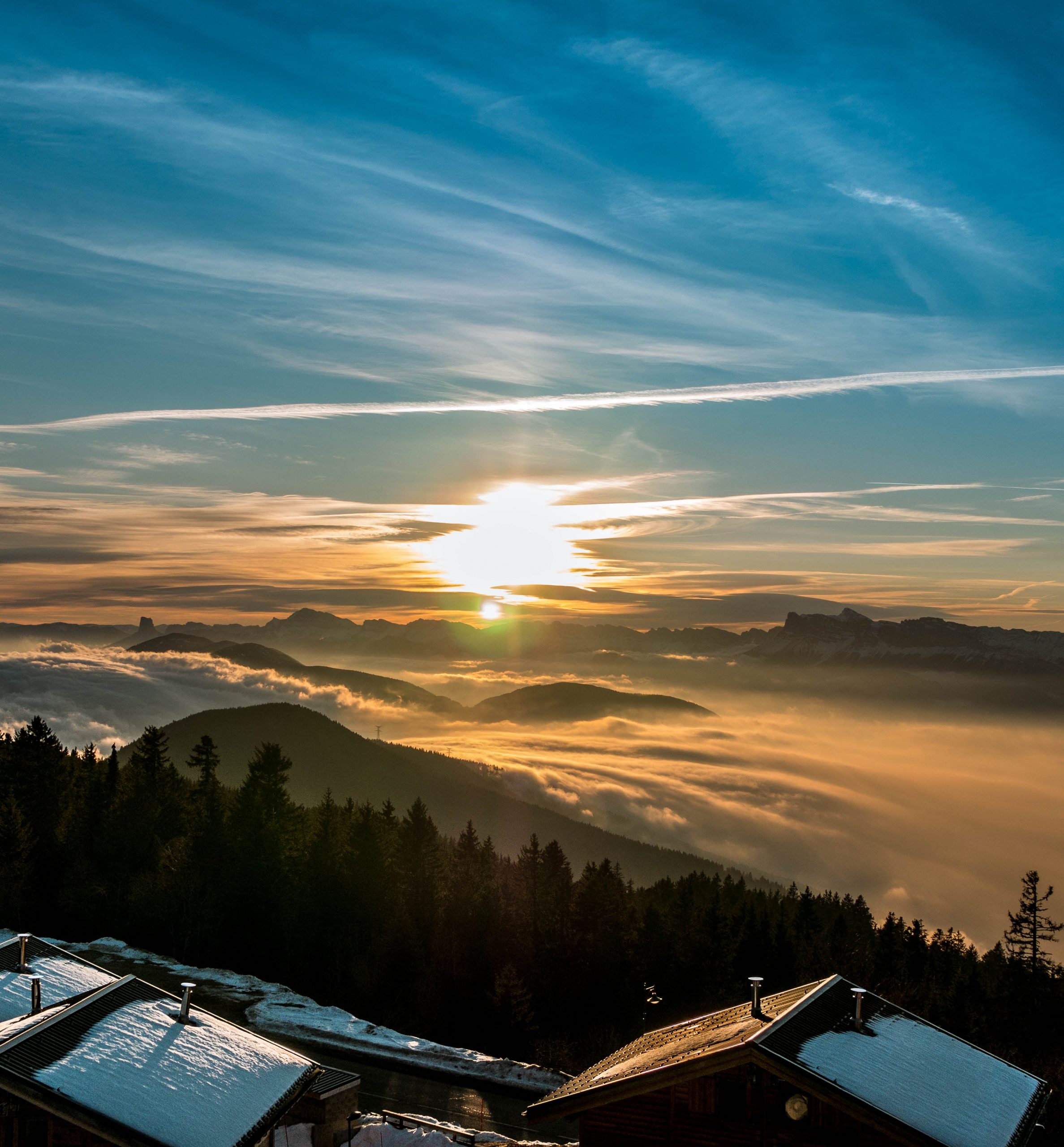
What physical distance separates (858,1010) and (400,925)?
63.0 meters

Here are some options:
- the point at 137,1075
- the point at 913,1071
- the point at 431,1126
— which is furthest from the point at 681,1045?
the point at 137,1075

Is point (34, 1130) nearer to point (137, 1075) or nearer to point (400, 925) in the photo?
point (137, 1075)

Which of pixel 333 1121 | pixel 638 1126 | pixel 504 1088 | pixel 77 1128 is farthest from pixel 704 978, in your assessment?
pixel 77 1128

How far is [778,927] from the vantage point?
93.3 m

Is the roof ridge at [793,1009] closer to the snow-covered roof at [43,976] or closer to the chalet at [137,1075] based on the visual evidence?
the chalet at [137,1075]

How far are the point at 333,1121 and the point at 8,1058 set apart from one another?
14469 mm

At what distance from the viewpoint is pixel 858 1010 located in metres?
27.4

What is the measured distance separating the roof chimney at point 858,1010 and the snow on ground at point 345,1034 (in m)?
26.8

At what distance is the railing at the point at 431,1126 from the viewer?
34.8 m

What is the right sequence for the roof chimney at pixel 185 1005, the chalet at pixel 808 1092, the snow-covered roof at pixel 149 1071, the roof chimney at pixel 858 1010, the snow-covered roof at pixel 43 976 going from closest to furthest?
the snow-covered roof at pixel 149 1071, the chalet at pixel 808 1092, the roof chimney at pixel 858 1010, the roof chimney at pixel 185 1005, the snow-covered roof at pixel 43 976

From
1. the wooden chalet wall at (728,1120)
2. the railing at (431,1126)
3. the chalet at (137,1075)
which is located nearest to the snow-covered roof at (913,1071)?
the wooden chalet wall at (728,1120)

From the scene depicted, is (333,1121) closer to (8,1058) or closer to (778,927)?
(8,1058)

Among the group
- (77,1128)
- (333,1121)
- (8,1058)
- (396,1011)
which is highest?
(8,1058)

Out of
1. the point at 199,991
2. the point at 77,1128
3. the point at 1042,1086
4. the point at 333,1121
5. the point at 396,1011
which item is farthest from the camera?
the point at 396,1011
